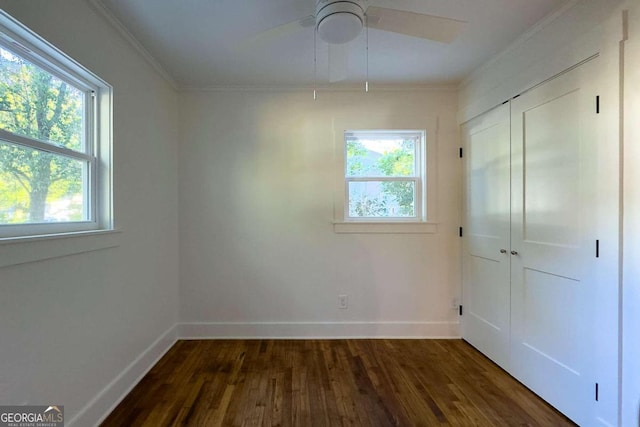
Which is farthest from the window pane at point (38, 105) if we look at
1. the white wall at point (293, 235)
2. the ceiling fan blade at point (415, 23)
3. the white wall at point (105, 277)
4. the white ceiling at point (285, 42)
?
the ceiling fan blade at point (415, 23)

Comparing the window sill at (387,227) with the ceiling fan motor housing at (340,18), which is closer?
the ceiling fan motor housing at (340,18)

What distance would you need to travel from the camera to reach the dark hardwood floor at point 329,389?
177cm

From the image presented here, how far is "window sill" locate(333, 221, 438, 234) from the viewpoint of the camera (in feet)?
A: 9.55

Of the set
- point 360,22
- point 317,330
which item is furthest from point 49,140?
point 317,330

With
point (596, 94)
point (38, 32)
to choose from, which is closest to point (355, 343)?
point (596, 94)

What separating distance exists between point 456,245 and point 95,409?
2.95 m

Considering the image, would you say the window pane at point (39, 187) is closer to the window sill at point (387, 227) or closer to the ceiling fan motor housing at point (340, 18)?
the ceiling fan motor housing at point (340, 18)

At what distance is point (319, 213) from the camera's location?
2.92 meters

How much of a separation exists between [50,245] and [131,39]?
148cm

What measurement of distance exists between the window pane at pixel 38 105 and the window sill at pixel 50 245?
48 cm

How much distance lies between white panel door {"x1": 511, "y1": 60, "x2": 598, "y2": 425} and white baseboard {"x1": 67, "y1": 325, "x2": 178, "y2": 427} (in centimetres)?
269

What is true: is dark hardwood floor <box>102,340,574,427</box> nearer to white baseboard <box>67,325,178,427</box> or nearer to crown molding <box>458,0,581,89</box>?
white baseboard <box>67,325,178,427</box>

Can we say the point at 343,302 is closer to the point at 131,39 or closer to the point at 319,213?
the point at 319,213

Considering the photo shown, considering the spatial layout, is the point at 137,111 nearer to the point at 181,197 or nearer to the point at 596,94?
the point at 181,197
